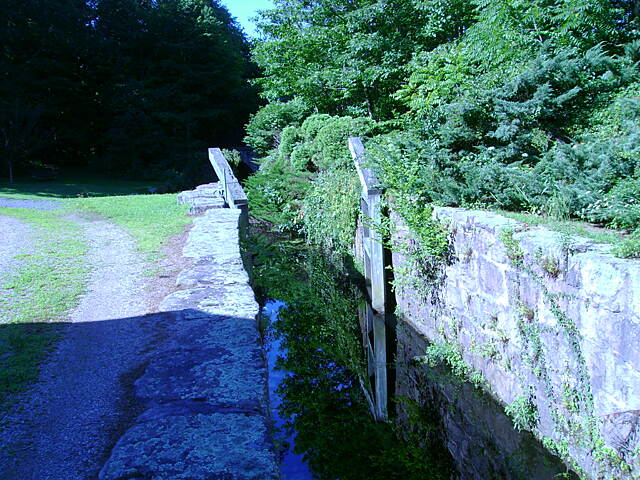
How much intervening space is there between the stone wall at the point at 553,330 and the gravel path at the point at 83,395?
295 centimetres

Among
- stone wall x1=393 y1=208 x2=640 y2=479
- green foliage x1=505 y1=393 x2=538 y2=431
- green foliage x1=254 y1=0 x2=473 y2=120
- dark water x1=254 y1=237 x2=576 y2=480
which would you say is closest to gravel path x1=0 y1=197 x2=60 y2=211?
dark water x1=254 y1=237 x2=576 y2=480

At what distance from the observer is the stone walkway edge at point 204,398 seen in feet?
6.61

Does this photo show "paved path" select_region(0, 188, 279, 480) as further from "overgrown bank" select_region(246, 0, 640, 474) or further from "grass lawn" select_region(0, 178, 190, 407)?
"overgrown bank" select_region(246, 0, 640, 474)

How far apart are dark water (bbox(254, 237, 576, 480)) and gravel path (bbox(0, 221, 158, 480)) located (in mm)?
1651

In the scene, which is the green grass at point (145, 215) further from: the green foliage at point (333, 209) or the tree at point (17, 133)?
the tree at point (17, 133)

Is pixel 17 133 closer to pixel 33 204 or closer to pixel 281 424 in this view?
pixel 33 204

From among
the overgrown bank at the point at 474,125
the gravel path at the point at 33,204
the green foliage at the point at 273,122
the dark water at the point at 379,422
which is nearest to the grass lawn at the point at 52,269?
the gravel path at the point at 33,204

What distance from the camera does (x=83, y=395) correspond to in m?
2.92

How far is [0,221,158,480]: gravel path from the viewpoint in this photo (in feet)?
7.52

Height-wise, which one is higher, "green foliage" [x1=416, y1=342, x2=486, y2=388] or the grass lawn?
the grass lawn

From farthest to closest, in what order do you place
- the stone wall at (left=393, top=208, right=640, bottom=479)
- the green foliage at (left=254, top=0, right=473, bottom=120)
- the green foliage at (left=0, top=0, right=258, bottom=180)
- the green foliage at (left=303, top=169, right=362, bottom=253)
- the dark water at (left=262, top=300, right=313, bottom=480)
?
the green foliage at (left=0, top=0, right=258, bottom=180)
the green foliage at (left=254, top=0, right=473, bottom=120)
the green foliage at (left=303, top=169, right=362, bottom=253)
the dark water at (left=262, top=300, right=313, bottom=480)
the stone wall at (left=393, top=208, right=640, bottom=479)

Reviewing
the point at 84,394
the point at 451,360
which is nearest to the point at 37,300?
the point at 84,394

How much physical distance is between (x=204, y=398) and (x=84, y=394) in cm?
87

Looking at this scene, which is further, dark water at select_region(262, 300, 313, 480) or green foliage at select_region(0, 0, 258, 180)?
green foliage at select_region(0, 0, 258, 180)
